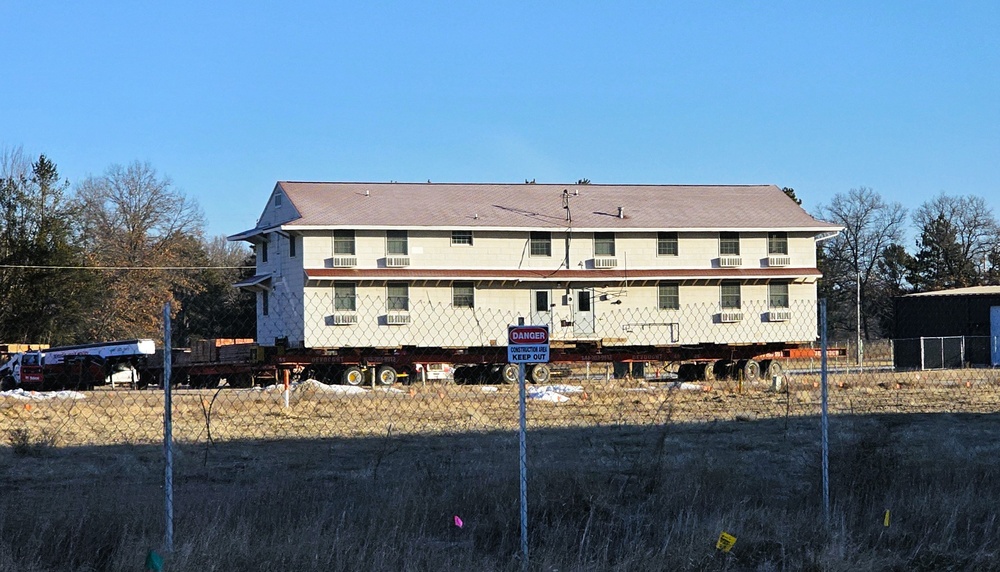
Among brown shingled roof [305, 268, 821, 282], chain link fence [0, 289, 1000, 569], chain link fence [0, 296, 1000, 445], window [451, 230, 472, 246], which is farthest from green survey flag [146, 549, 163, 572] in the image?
window [451, 230, 472, 246]

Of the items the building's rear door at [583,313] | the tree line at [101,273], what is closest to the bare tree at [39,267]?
the tree line at [101,273]

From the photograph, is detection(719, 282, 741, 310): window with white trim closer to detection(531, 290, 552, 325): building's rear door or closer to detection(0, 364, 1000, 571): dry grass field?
detection(531, 290, 552, 325): building's rear door

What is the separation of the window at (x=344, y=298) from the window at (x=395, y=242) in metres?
1.92

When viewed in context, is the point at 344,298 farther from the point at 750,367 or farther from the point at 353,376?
the point at 750,367

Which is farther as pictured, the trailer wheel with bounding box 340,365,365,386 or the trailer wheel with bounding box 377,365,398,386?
the trailer wheel with bounding box 340,365,365,386

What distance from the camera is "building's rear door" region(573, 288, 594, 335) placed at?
42.1 m

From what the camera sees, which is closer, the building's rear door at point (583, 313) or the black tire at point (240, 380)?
the black tire at point (240, 380)

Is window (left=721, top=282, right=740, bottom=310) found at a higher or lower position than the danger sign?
higher

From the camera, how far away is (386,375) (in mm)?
37875

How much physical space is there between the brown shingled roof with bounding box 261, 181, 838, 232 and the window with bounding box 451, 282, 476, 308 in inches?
88.5

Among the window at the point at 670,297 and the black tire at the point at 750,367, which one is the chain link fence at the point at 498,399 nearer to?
the black tire at the point at 750,367

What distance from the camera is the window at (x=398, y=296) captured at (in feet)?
133

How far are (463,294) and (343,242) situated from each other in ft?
16.1

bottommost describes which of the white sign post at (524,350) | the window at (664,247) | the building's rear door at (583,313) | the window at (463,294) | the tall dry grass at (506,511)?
the tall dry grass at (506,511)
